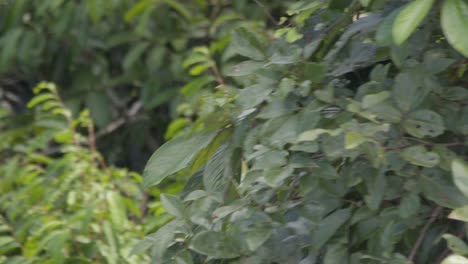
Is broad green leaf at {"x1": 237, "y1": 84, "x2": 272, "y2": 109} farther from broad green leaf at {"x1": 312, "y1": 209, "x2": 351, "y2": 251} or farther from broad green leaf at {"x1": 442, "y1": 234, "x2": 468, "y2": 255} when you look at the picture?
broad green leaf at {"x1": 442, "y1": 234, "x2": 468, "y2": 255}

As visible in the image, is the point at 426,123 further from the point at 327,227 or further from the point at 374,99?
the point at 327,227

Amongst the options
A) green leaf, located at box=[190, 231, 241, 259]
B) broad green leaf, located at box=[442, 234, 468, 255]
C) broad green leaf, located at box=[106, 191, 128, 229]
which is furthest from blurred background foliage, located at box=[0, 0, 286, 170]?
broad green leaf, located at box=[442, 234, 468, 255]

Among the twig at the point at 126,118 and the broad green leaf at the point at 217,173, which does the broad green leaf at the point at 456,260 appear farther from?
the twig at the point at 126,118

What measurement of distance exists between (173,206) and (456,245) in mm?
615

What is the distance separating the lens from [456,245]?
1.33 m

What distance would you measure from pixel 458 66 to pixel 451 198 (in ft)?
1.02

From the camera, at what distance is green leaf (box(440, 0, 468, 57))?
4.34 feet

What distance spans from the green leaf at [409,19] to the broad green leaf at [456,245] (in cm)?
33

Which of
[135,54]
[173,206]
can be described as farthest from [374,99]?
[135,54]

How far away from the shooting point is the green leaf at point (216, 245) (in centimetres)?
153

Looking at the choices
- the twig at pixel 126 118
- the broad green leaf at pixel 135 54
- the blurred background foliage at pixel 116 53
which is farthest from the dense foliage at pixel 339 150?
the twig at pixel 126 118

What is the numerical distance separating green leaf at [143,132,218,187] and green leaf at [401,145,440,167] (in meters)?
0.45

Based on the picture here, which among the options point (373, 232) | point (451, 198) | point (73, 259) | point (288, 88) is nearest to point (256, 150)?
point (288, 88)

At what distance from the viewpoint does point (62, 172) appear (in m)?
3.14
